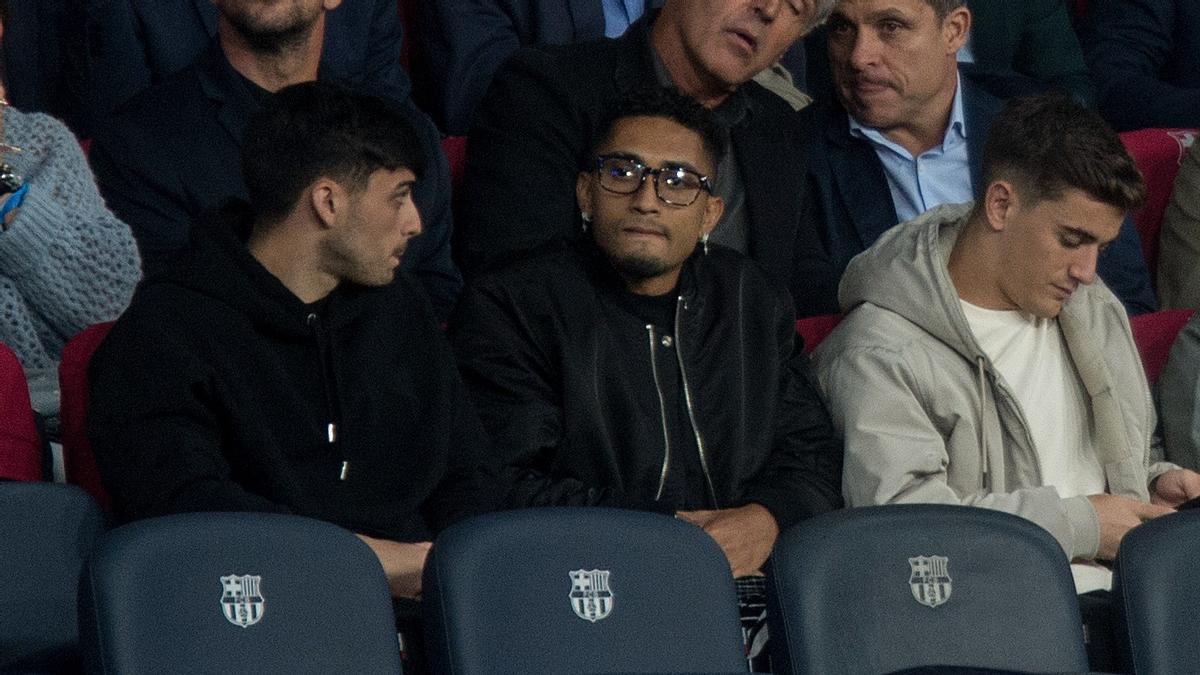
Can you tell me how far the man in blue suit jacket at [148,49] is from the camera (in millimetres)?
4133

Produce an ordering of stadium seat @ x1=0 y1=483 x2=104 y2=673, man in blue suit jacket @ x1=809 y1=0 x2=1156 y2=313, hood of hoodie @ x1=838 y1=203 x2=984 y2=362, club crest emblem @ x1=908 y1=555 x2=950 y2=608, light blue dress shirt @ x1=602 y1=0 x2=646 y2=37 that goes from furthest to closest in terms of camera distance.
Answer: light blue dress shirt @ x1=602 y1=0 x2=646 y2=37 → man in blue suit jacket @ x1=809 y1=0 x2=1156 y2=313 → hood of hoodie @ x1=838 y1=203 x2=984 y2=362 → club crest emblem @ x1=908 y1=555 x2=950 y2=608 → stadium seat @ x1=0 y1=483 x2=104 y2=673

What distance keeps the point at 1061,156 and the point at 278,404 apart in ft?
4.77

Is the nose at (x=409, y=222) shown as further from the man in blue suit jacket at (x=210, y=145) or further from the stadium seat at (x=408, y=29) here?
the stadium seat at (x=408, y=29)

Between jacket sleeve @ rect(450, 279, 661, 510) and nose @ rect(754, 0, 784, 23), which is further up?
nose @ rect(754, 0, 784, 23)

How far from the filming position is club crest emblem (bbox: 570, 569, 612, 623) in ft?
8.23

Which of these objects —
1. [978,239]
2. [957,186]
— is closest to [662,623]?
[978,239]

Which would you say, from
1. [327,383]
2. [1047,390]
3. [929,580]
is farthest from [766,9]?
[929,580]

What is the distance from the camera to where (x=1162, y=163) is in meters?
4.46

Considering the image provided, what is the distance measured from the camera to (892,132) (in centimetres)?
421

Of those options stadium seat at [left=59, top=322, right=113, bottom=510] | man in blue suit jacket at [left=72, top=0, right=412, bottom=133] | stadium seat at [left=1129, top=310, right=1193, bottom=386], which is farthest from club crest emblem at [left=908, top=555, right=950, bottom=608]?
man in blue suit jacket at [left=72, top=0, right=412, bottom=133]

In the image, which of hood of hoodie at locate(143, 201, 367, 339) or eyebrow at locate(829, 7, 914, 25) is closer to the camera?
hood of hoodie at locate(143, 201, 367, 339)

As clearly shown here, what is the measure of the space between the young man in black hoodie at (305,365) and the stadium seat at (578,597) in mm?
420

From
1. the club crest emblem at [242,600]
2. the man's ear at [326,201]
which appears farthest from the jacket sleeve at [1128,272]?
the club crest emblem at [242,600]

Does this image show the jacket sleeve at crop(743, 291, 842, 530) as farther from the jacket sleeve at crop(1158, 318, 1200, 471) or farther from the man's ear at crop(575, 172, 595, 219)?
the jacket sleeve at crop(1158, 318, 1200, 471)
